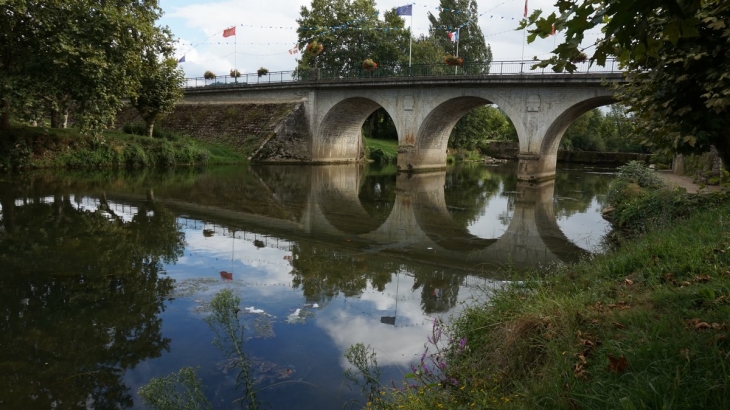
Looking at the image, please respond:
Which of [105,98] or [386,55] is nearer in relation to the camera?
[105,98]

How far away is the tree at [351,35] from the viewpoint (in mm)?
44062

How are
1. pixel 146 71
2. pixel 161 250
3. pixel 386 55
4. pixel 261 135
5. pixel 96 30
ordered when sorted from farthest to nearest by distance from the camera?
pixel 386 55
pixel 261 135
pixel 146 71
pixel 96 30
pixel 161 250

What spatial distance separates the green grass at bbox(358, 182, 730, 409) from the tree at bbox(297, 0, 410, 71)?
133ft

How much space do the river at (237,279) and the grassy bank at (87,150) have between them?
15.0 ft

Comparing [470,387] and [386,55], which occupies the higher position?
[386,55]

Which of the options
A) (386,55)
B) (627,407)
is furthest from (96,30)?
(386,55)

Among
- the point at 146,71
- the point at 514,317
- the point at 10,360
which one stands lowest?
the point at 10,360

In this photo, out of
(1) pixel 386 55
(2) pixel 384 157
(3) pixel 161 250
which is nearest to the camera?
(3) pixel 161 250

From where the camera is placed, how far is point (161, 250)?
8.46 m

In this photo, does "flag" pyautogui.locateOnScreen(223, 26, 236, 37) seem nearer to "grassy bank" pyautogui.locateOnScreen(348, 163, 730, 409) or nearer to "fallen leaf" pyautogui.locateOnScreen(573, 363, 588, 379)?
"grassy bank" pyautogui.locateOnScreen(348, 163, 730, 409)

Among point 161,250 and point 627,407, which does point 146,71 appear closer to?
point 161,250

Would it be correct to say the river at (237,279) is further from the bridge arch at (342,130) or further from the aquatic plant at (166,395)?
the bridge arch at (342,130)

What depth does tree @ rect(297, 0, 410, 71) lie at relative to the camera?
44.1 meters

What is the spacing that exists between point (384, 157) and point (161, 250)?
109 ft
